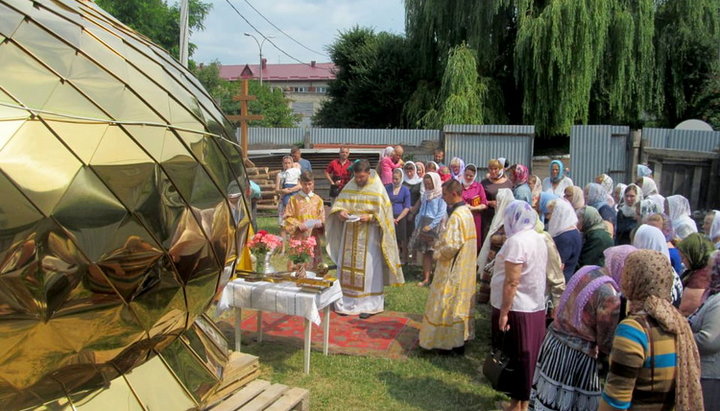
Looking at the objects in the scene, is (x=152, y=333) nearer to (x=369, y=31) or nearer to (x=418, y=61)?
(x=418, y=61)

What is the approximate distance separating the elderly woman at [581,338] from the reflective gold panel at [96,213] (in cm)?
208

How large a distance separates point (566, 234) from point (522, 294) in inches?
47.5

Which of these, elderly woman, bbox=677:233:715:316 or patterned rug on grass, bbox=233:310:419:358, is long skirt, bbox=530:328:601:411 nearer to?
elderly woman, bbox=677:233:715:316

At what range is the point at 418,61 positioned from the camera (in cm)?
2189

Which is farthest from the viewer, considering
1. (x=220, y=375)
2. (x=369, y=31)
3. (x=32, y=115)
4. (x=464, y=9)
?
(x=369, y=31)

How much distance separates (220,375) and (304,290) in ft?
6.85

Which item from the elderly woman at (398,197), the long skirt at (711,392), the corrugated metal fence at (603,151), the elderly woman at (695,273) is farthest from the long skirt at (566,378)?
the corrugated metal fence at (603,151)

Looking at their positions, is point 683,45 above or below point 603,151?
above

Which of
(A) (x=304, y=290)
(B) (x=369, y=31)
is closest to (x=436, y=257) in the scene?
(A) (x=304, y=290)

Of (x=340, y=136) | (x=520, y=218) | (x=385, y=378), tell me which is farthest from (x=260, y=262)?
(x=340, y=136)

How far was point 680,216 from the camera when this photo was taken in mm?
5770

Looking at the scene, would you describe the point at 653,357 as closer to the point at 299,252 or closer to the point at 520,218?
the point at 520,218

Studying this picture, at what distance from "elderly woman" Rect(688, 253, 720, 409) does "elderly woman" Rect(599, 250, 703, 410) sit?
28.6 inches

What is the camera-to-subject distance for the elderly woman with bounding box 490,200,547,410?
13.5 feet
